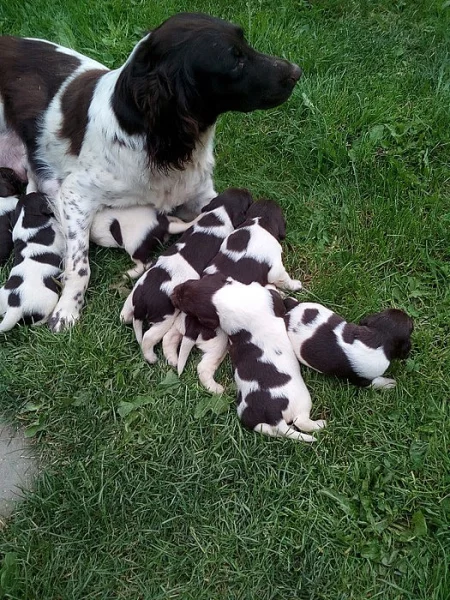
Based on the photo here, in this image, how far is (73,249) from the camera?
10.0 ft

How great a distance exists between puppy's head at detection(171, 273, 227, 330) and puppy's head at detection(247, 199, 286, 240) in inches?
16.8

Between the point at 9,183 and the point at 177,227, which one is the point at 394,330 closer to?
the point at 177,227

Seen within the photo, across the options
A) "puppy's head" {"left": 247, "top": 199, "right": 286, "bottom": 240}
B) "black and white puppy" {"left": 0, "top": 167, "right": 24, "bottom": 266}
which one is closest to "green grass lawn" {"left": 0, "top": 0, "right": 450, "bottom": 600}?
"puppy's head" {"left": 247, "top": 199, "right": 286, "bottom": 240}

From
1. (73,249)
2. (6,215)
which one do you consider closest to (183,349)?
(73,249)

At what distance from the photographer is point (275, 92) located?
287 centimetres

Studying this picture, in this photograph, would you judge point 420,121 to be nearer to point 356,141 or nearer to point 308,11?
point 356,141

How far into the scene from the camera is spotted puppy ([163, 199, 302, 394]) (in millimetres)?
2689

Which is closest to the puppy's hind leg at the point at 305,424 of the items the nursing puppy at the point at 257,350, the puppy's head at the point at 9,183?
the nursing puppy at the point at 257,350

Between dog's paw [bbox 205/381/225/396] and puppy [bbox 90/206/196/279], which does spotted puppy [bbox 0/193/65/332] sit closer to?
puppy [bbox 90/206/196/279]

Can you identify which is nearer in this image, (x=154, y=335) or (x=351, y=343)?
(x=351, y=343)

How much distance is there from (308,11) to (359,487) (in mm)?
3357

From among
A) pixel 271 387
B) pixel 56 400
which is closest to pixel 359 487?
pixel 271 387

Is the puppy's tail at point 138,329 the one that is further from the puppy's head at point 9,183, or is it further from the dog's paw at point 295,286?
the puppy's head at point 9,183

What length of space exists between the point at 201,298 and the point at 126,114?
0.96 meters
